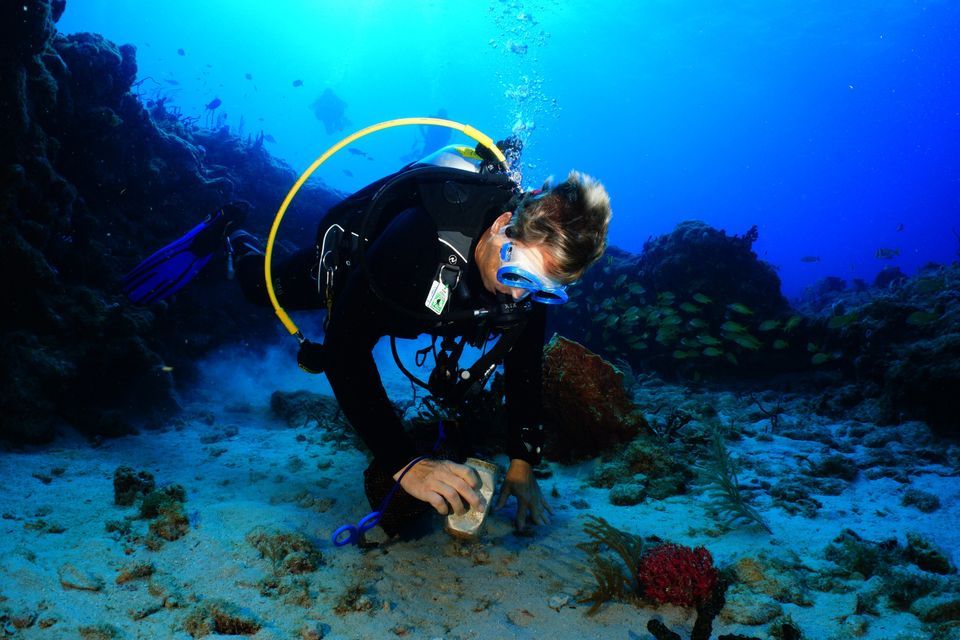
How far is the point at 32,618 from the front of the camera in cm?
196

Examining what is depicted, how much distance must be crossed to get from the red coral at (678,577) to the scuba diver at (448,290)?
0.98 meters

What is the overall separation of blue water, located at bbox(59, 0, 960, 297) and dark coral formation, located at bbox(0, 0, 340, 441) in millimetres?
35249

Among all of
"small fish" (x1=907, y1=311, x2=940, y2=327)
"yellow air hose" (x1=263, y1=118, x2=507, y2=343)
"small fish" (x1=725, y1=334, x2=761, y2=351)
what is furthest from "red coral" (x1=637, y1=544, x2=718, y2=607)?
"small fish" (x1=725, y1=334, x2=761, y2=351)

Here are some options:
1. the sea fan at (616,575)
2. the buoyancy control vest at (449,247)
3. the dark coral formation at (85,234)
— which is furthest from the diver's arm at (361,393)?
the dark coral formation at (85,234)

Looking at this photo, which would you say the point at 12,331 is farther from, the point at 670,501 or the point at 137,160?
the point at 670,501

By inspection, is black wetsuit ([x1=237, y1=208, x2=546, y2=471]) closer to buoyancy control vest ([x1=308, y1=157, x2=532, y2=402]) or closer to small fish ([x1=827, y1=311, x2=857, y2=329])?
buoyancy control vest ([x1=308, y1=157, x2=532, y2=402])

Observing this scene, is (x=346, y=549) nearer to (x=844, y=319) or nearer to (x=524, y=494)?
(x=524, y=494)

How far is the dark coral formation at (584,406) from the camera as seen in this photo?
190 inches

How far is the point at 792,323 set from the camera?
9359 millimetres

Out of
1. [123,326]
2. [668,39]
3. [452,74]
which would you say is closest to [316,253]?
[123,326]

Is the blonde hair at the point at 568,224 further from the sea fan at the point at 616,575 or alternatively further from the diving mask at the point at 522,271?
the sea fan at the point at 616,575

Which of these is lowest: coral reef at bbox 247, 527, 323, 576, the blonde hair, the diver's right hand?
coral reef at bbox 247, 527, 323, 576

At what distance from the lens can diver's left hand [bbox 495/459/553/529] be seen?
331cm

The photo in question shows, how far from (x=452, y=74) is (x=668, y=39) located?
2502 inches
